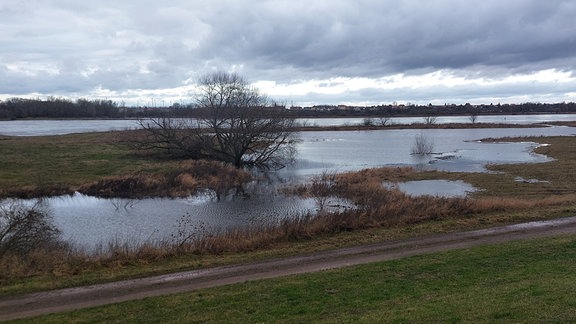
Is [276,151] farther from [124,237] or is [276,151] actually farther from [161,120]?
[124,237]

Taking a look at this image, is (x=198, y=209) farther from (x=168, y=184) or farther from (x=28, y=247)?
(x=28, y=247)

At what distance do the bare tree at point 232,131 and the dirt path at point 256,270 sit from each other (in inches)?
1173

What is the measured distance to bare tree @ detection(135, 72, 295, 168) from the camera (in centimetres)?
4388

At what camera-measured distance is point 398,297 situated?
29.6 ft

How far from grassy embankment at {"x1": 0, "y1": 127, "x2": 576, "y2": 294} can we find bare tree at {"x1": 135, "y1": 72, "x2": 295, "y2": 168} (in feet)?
29.8

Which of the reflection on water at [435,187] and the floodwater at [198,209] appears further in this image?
the reflection on water at [435,187]

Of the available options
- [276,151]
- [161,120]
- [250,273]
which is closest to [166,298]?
[250,273]

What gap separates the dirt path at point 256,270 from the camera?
32.9 feet

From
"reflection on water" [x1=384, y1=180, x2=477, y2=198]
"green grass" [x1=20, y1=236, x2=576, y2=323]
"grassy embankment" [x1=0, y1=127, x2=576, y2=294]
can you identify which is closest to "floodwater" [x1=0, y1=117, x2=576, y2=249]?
"reflection on water" [x1=384, y1=180, x2=477, y2=198]

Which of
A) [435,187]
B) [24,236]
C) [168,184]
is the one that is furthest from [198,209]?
[435,187]

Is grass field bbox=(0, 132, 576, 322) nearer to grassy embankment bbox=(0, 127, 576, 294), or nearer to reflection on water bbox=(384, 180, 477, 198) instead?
grassy embankment bbox=(0, 127, 576, 294)

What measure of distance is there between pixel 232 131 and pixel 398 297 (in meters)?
35.8

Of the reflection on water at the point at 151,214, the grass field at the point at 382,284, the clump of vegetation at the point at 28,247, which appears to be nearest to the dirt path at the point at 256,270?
the grass field at the point at 382,284

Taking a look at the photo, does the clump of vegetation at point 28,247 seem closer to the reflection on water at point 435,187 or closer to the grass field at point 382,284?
the grass field at point 382,284
